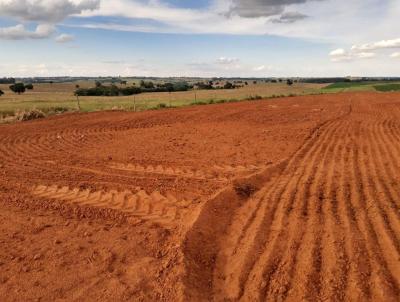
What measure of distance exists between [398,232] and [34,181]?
7.38m

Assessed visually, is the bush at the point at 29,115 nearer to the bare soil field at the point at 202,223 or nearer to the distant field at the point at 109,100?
the distant field at the point at 109,100

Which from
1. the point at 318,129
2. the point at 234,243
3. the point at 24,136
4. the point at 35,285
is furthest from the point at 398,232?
the point at 24,136

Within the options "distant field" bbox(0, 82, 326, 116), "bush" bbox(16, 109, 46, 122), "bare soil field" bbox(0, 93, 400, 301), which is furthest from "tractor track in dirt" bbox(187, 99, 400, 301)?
"distant field" bbox(0, 82, 326, 116)

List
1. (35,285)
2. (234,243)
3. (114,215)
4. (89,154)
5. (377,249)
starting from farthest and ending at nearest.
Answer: (89,154), (114,215), (234,243), (377,249), (35,285)

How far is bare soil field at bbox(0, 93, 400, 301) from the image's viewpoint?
4621mm

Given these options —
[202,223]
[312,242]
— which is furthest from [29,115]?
[312,242]

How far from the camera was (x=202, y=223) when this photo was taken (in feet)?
20.4

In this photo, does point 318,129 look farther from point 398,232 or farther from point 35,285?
point 35,285

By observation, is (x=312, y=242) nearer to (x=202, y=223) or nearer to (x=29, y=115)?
(x=202, y=223)

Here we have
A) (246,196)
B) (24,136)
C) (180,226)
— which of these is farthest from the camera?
(24,136)

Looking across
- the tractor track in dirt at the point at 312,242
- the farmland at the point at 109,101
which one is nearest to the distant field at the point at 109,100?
the farmland at the point at 109,101

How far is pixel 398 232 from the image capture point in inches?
227

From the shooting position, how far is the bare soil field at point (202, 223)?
4621 mm

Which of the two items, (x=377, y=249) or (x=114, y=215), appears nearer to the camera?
(x=377, y=249)
